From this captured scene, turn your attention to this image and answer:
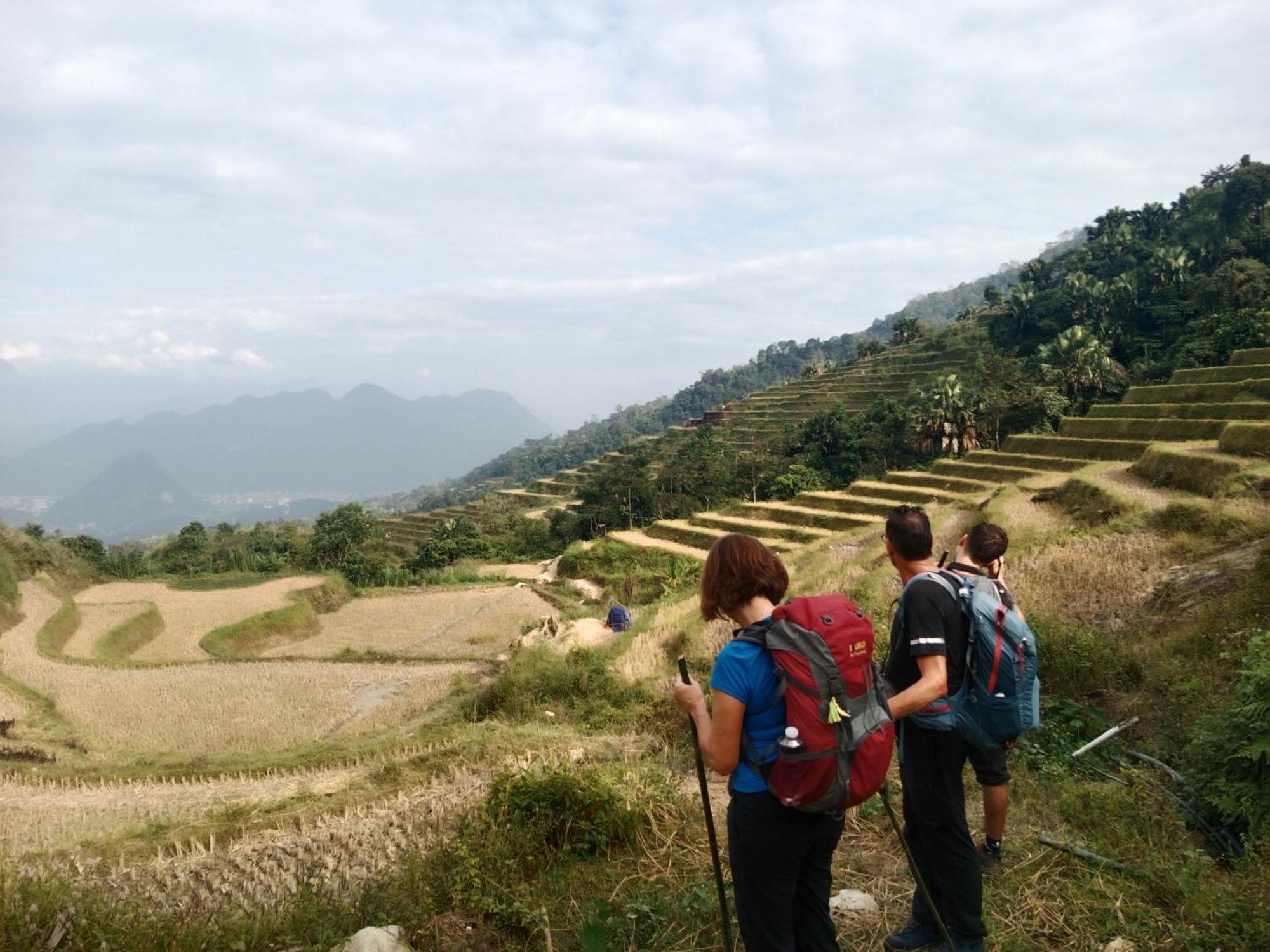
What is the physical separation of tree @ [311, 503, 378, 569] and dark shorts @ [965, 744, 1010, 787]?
3597 centimetres

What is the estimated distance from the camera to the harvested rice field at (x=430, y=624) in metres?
18.0

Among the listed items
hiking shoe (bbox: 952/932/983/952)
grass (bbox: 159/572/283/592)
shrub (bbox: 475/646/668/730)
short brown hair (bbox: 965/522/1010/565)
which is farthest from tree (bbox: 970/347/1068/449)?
hiking shoe (bbox: 952/932/983/952)

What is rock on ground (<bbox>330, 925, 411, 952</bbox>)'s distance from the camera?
2.80 m

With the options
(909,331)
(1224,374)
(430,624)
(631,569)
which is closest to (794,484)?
(631,569)

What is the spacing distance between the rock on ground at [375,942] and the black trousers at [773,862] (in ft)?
4.86

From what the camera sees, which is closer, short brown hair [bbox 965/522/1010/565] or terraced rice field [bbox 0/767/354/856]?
short brown hair [bbox 965/522/1010/565]

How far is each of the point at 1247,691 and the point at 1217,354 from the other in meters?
33.0

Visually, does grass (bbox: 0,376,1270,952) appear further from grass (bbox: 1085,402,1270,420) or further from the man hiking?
grass (bbox: 1085,402,1270,420)

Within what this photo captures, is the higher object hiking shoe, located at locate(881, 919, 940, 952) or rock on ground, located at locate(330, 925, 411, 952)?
rock on ground, located at locate(330, 925, 411, 952)

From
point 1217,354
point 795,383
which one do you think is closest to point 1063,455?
point 1217,354

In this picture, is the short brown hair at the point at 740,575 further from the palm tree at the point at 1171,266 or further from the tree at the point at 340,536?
the palm tree at the point at 1171,266

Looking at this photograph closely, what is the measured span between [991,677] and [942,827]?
58 cm

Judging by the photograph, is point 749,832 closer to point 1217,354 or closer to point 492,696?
point 492,696

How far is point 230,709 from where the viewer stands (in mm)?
13109
